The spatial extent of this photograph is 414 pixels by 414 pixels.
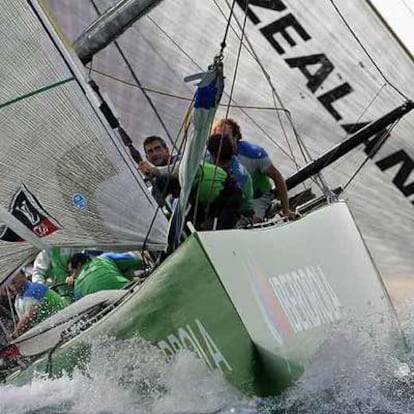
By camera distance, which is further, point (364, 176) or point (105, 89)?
point (105, 89)

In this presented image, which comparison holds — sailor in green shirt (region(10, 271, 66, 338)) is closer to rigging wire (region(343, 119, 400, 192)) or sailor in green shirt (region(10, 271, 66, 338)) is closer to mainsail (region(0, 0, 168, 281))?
mainsail (region(0, 0, 168, 281))

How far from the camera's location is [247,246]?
3223 millimetres

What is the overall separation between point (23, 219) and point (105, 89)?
280 centimetres

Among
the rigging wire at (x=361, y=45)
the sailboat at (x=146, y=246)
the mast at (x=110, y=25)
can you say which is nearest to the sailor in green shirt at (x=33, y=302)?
the sailboat at (x=146, y=246)

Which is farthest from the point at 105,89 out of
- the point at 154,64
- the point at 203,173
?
the point at 203,173

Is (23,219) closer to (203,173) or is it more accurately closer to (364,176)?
(203,173)

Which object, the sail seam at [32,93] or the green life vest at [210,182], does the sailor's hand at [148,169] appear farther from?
the sail seam at [32,93]

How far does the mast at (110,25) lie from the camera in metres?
4.98

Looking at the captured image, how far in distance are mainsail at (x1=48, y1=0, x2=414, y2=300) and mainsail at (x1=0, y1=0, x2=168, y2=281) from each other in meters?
1.98

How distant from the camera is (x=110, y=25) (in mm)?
5195

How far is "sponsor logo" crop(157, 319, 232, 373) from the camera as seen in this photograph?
2.86 metres

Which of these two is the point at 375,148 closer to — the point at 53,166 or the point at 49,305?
the point at 49,305

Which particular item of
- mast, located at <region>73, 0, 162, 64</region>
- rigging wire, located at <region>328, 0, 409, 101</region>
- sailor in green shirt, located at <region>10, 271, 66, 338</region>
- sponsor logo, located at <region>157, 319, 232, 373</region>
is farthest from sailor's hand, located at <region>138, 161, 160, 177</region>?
rigging wire, located at <region>328, 0, 409, 101</region>

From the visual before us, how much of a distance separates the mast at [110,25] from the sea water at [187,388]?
226cm
